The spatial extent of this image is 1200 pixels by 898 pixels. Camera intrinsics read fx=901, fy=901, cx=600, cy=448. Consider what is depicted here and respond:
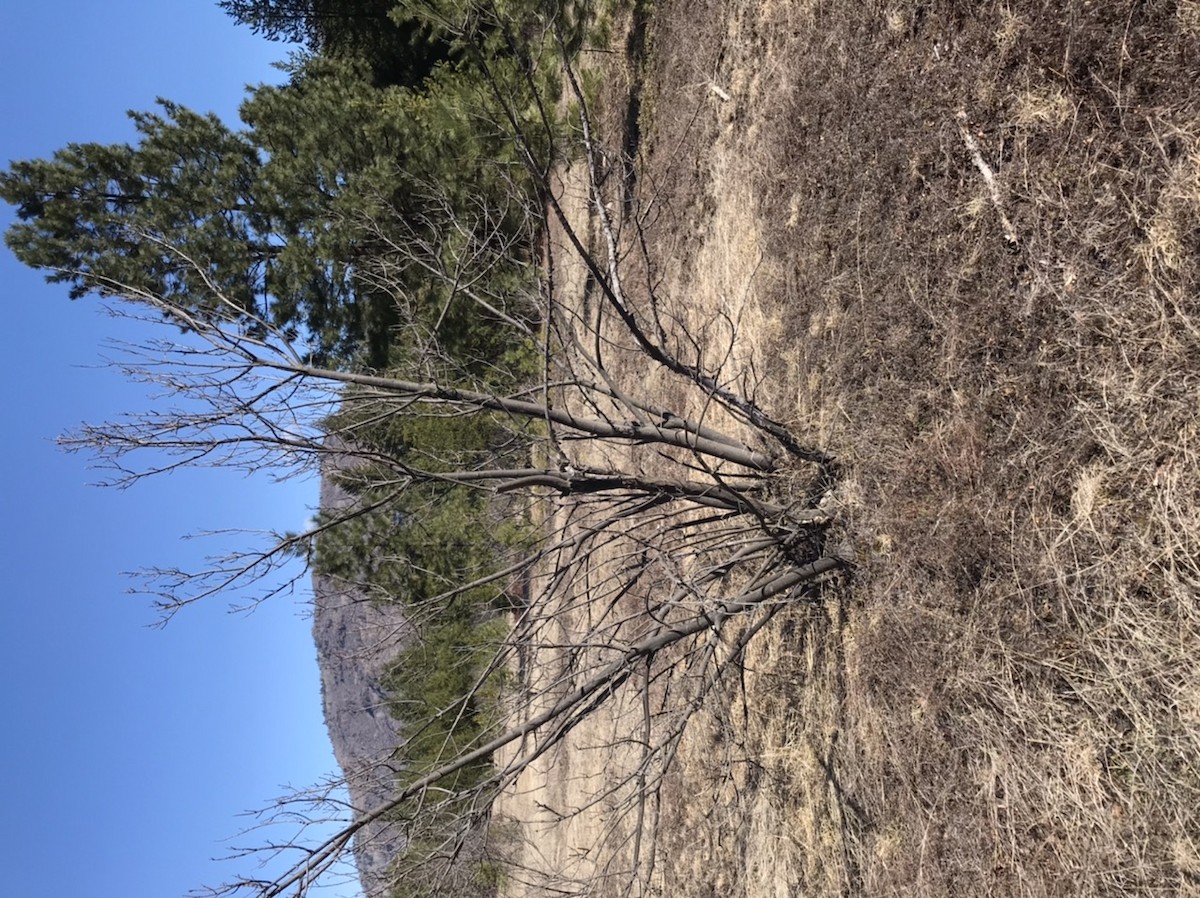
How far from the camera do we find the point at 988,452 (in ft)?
12.7

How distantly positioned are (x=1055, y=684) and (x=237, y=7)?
17.4m

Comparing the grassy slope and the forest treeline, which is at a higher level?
the forest treeline

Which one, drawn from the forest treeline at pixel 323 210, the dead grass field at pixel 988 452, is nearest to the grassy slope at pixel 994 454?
the dead grass field at pixel 988 452

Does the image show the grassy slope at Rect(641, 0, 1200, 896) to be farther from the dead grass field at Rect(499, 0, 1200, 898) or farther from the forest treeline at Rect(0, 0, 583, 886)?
the forest treeline at Rect(0, 0, 583, 886)

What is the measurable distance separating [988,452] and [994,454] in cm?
3

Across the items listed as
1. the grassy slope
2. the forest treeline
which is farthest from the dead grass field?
the forest treeline

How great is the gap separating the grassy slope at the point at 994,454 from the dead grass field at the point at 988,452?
12 mm

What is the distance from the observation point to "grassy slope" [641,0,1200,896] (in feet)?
10.6

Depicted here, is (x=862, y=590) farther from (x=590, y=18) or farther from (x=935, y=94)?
(x=590, y=18)

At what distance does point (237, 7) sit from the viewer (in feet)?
52.7

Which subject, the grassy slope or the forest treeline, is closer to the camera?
the grassy slope

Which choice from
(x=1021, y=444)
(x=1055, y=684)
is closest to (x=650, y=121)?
(x=1021, y=444)

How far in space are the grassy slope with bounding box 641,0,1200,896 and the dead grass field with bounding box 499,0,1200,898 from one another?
0.04 feet

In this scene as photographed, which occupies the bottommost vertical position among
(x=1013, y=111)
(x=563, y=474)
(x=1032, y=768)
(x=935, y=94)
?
(x=1032, y=768)
